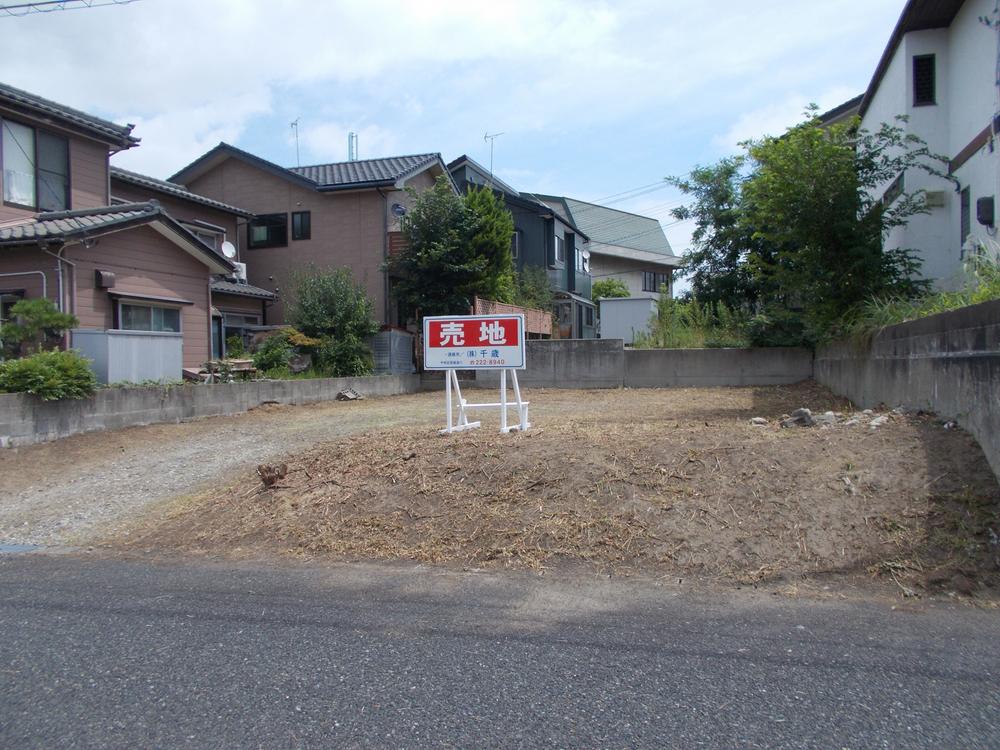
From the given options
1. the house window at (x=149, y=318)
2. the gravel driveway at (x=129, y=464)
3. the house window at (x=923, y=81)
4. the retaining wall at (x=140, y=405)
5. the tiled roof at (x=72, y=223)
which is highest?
the house window at (x=923, y=81)

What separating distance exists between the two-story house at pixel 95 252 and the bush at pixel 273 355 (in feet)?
3.95

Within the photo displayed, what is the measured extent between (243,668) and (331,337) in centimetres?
1472

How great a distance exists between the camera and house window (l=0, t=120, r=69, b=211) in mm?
13406

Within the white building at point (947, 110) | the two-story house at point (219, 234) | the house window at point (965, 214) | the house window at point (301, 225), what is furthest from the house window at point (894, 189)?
the house window at point (301, 225)

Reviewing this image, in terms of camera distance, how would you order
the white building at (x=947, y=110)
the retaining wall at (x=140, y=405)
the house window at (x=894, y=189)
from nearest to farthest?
1. the retaining wall at (x=140, y=405)
2. the white building at (x=947, y=110)
3. the house window at (x=894, y=189)

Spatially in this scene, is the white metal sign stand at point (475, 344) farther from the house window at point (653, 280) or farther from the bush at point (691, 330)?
the house window at point (653, 280)

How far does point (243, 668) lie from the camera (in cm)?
357

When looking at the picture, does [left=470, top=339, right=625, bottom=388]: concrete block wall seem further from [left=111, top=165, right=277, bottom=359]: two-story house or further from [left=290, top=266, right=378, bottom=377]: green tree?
[left=111, top=165, right=277, bottom=359]: two-story house

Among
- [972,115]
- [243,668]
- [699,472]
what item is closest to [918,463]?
[699,472]

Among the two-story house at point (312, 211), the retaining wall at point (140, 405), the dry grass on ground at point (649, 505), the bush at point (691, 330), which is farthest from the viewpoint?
the two-story house at point (312, 211)

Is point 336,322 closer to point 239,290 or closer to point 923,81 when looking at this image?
point 239,290

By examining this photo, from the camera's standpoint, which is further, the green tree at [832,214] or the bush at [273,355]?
the bush at [273,355]

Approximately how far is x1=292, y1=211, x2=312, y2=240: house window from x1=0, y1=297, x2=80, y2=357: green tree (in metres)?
12.1

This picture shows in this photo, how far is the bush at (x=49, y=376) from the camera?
934 centimetres
